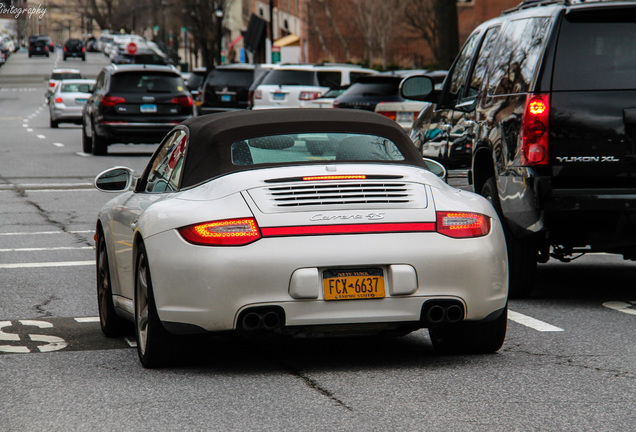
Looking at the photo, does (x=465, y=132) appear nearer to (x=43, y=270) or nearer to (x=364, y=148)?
(x=364, y=148)

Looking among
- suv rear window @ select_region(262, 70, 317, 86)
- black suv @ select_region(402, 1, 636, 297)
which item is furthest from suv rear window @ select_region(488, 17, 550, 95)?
suv rear window @ select_region(262, 70, 317, 86)

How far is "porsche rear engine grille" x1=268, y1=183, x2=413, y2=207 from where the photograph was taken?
6.38 m

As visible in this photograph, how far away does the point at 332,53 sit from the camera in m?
75.8

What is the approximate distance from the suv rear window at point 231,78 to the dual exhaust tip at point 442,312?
109 feet

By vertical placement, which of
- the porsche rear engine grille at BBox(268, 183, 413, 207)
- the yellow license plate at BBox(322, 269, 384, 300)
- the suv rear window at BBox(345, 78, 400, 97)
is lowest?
the suv rear window at BBox(345, 78, 400, 97)

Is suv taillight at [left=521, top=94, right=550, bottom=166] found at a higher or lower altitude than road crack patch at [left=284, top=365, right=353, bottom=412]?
higher

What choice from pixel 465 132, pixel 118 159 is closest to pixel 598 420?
pixel 465 132

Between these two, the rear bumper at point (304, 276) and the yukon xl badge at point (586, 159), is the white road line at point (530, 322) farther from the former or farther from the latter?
the rear bumper at point (304, 276)

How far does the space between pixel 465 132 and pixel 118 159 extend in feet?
55.7

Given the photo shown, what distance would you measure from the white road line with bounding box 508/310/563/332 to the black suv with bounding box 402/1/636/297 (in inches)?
22.4

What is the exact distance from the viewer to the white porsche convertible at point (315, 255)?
6215 mm

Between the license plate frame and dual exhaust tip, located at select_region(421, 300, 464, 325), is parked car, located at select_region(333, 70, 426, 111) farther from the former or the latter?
dual exhaust tip, located at select_region(421, 300, 464, 325)

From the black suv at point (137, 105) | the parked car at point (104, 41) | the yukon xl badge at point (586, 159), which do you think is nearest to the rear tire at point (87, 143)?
the black suv at point (137, 105)

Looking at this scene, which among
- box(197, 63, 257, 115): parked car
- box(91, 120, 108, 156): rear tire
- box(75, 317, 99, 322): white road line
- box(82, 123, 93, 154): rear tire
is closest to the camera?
box(75, 317, 99, 322): white road line
